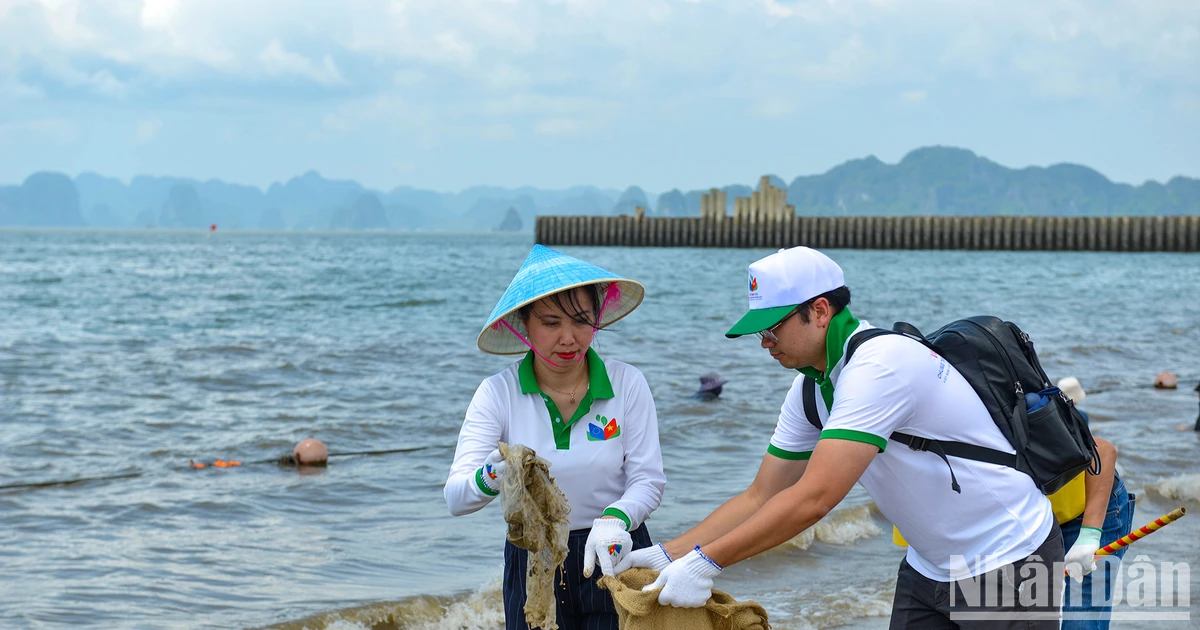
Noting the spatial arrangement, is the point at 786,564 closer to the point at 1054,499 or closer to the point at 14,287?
the point at 1054,499

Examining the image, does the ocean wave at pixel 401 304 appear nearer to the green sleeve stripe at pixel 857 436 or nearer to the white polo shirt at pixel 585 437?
the white polo shirt at pixel 585 437

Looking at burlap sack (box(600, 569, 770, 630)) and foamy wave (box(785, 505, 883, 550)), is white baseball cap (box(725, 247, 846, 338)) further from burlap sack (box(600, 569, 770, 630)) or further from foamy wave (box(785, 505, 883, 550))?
foamy wave (box(785, 505, 883, 550))

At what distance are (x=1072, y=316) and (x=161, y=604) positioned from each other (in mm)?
22519

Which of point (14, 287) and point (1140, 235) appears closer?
point (14, 287)

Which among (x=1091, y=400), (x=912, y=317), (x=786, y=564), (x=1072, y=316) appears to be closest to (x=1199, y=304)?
(x=1072, y=316)

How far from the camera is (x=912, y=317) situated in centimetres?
2450

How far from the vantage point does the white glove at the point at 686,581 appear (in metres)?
2.75

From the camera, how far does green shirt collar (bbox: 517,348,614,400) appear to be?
309 centimetres

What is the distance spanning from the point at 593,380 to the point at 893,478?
87cm

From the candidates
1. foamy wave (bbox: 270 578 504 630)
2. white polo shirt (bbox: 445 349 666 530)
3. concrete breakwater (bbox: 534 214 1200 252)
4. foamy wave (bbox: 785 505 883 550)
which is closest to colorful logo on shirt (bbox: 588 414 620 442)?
white polo shirt (bbox: 445 349 666 530)

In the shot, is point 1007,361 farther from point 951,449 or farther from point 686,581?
point 686,581

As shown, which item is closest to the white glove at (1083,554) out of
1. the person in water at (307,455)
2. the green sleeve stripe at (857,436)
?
the green sleeve stripe at (857,436)

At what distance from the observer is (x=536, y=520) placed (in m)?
2.81

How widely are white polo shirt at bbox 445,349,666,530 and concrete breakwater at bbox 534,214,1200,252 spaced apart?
202 feet
